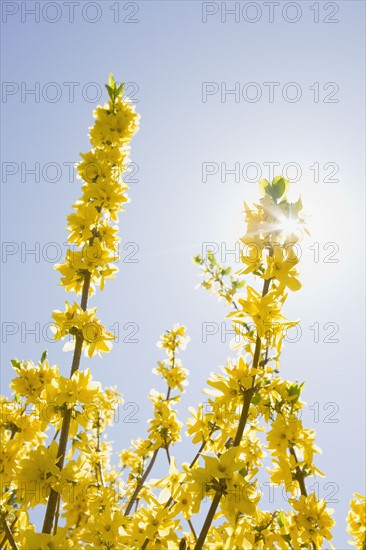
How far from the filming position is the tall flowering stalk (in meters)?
2.33

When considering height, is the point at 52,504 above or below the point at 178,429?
below

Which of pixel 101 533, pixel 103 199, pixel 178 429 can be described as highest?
pixel 103 199

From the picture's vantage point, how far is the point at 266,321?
7.66 ft

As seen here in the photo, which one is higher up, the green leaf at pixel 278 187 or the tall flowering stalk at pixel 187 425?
the green leaf at pixel 278 187

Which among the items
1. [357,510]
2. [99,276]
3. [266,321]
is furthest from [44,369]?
[357,510]

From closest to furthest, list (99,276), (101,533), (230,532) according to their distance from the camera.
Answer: (230,532) < (101,533) < (99,276)

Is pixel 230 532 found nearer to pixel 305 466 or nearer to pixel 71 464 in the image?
pixel 71 464

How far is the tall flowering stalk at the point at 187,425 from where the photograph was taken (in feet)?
7.64

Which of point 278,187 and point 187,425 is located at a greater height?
point 278,187

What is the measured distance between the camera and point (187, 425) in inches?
140

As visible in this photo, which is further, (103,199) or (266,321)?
(103,199)

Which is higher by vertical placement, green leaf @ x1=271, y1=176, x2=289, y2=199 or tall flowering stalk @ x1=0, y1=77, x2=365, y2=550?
green leaf @ x1=271, y1=176, x2=289, y2=199

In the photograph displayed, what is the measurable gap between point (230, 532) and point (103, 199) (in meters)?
2.90

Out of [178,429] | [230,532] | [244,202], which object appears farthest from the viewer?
[178,429]
